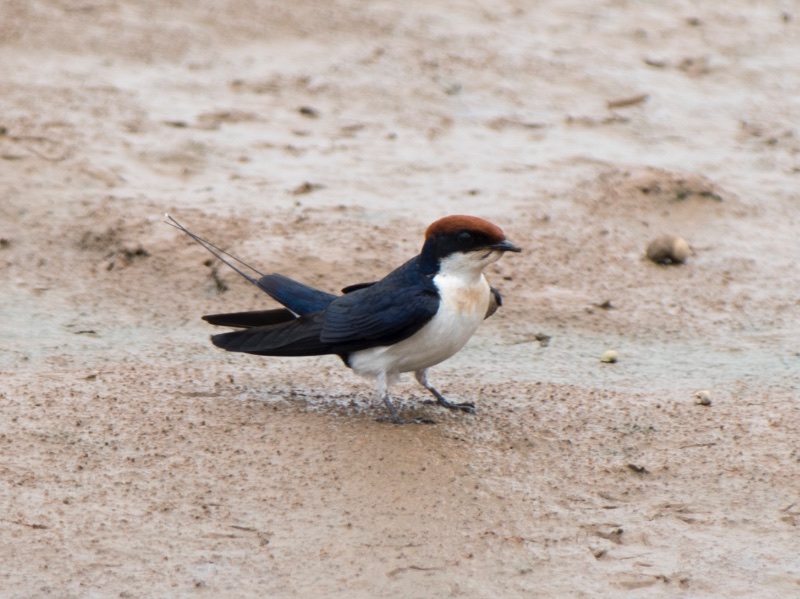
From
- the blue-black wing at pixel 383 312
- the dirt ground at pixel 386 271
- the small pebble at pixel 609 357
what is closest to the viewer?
the dirt ground at pixel 386 271

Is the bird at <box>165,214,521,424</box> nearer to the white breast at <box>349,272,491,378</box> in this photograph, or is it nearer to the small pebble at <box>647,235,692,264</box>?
the white breast at <box>349,272,491,378</box>

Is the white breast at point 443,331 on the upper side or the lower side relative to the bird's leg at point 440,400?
upper

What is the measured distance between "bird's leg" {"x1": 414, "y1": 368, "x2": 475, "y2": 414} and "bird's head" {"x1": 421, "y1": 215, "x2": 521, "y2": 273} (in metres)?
0.45

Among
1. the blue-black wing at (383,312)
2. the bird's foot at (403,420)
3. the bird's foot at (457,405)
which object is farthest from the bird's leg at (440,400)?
the blue-black wing at (383,312)

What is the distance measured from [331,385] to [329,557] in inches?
52.1

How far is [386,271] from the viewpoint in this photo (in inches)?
231

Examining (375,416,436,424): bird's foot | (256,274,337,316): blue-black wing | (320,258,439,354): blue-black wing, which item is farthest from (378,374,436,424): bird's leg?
(256,274,337,316): blue-black wing

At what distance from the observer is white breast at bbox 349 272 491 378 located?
172 inches

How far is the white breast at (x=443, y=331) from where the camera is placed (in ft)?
14.3

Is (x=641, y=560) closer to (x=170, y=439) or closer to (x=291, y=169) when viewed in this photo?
(x=170, y=439)

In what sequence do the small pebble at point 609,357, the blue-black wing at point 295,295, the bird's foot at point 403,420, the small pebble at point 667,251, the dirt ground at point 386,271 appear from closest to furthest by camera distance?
the dirt ground at point 386,271 → the bird's foot at point 403,420 → the blue-black wing at point 295,295 → the small pebble at point 609,357 → the small pebble at point 667,251

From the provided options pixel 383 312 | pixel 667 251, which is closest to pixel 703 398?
pixel 383 312

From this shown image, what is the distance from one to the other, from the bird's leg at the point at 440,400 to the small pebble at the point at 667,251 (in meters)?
1.95

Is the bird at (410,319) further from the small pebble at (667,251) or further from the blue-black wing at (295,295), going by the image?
the small pebble at (667,251)
